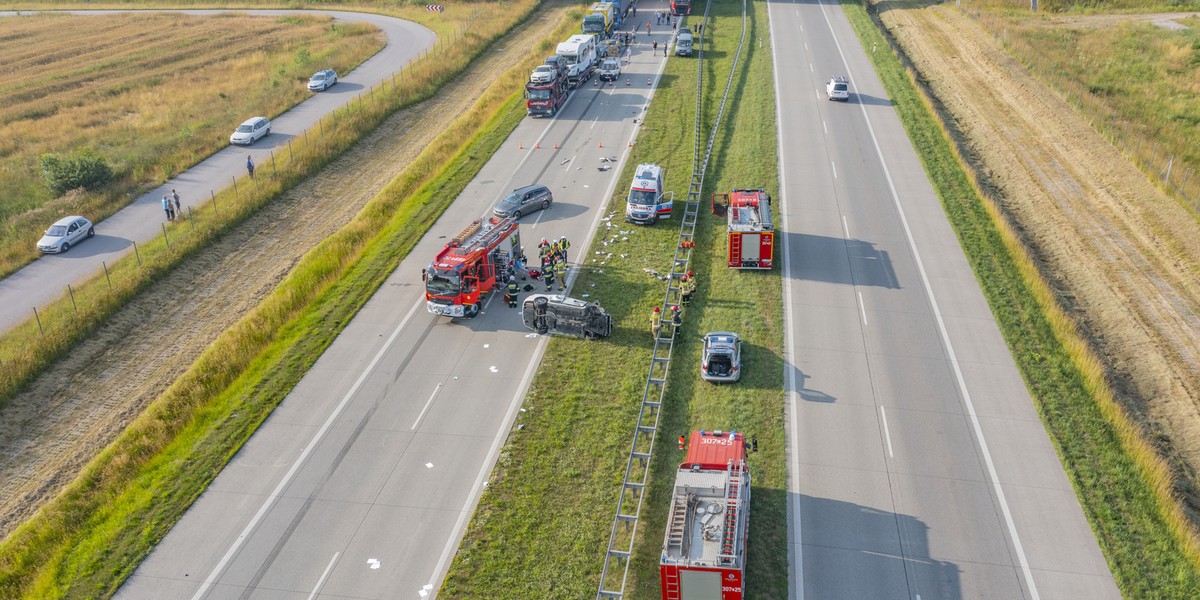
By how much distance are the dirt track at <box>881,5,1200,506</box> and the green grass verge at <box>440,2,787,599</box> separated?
41.4 ft

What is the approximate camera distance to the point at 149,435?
29344mm

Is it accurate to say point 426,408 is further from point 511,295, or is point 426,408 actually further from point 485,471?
point 511,295

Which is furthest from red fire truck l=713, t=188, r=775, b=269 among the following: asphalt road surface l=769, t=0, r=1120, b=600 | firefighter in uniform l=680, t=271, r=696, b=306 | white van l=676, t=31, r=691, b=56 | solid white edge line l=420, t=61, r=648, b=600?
white van l=676, t=31, r=691, b=56

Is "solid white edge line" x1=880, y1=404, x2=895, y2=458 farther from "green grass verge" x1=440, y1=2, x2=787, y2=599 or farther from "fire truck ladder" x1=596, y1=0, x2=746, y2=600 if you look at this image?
"fire truck ladder" x1=596, y1=0, x2=746, y2=600

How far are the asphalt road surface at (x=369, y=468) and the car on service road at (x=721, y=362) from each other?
6.10 m

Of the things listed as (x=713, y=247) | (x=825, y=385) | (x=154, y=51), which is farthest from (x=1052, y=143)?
(x=154, y=51)

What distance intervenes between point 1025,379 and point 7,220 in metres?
48.0

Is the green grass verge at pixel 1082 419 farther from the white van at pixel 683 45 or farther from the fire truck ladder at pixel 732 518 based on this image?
the white van at pixel 683 45

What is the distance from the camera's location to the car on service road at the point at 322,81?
7062 cm

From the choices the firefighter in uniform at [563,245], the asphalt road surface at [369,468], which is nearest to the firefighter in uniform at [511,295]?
the asphalt road surface at [369,468]

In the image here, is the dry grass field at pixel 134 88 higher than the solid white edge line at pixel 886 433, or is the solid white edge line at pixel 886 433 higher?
the dry grass field at pixel 134 88

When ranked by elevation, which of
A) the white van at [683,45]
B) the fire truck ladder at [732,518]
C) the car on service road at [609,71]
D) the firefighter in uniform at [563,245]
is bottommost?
the fire truck ladder at [732,518]

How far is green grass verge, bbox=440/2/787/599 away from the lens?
23.2 m

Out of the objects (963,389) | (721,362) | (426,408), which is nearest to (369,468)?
(426,408)
